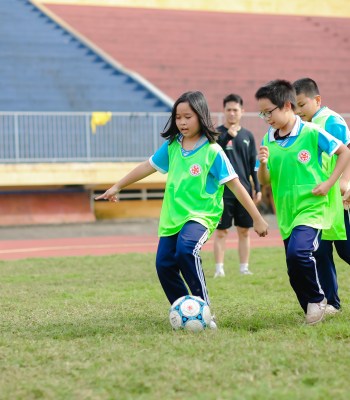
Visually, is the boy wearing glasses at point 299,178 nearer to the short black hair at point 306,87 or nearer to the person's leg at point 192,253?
the short black hair at point 306,87

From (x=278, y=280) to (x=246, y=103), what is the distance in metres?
16.8

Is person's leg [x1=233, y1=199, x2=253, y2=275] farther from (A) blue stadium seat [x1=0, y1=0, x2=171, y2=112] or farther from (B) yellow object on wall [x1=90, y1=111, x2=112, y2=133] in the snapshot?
(A) blue stadium seat [x1=0, y1=0, x2=171, y2=112]

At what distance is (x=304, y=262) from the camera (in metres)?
6.13

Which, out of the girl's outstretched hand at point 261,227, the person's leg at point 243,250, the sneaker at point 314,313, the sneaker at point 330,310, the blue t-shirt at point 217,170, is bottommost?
the person's leg at point 243,250

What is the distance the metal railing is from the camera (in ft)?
62.9

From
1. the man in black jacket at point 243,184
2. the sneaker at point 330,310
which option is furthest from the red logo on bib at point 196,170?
the man in black jacket at point 243,184

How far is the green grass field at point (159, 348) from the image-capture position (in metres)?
4.32

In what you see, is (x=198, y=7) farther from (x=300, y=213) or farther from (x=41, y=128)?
(x=300, y=213)

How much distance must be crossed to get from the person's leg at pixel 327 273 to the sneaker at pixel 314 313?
73cm

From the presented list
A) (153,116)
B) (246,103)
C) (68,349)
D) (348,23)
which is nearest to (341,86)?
(246,103)

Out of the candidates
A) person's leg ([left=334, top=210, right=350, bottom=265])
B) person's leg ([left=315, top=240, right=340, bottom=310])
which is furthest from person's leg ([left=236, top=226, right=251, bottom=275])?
person's leg ([left=334, top=210, right=350, bottom=265])

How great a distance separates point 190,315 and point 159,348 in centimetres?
67

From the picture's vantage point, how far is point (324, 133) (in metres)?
6.32

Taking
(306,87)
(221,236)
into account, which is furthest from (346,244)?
(221,236)
